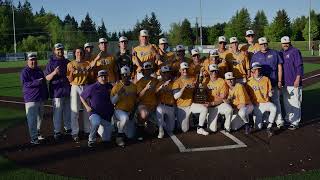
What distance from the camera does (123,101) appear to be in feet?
28.8

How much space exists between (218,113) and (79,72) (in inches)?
128

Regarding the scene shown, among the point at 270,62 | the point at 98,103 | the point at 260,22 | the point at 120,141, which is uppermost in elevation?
the point at 260,22

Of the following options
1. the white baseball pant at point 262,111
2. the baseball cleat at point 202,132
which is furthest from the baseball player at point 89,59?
the white baseball pant at point 262,111

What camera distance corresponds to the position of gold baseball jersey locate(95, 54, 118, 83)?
9.17m

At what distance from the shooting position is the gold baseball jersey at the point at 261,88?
9.38 m

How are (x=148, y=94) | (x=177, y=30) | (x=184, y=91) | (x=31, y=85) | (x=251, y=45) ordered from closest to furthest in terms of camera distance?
(x=31, y=85)
(x=148, y=94)
(x=184, y=91)
(x=251, y=45)
(x=177, y=30)

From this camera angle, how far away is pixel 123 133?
28.4 ft

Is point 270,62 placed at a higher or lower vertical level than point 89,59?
lower

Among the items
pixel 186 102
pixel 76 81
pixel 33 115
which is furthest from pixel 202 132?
pixel 33 115

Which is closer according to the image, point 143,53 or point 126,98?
point 126,98

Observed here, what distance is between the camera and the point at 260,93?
942cm

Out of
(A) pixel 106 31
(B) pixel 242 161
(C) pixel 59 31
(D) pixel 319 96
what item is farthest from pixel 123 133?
(A) pixel 106 31

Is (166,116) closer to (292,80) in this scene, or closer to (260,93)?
(260,93)

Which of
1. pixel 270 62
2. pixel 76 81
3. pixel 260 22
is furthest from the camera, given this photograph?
pixel 260 22
